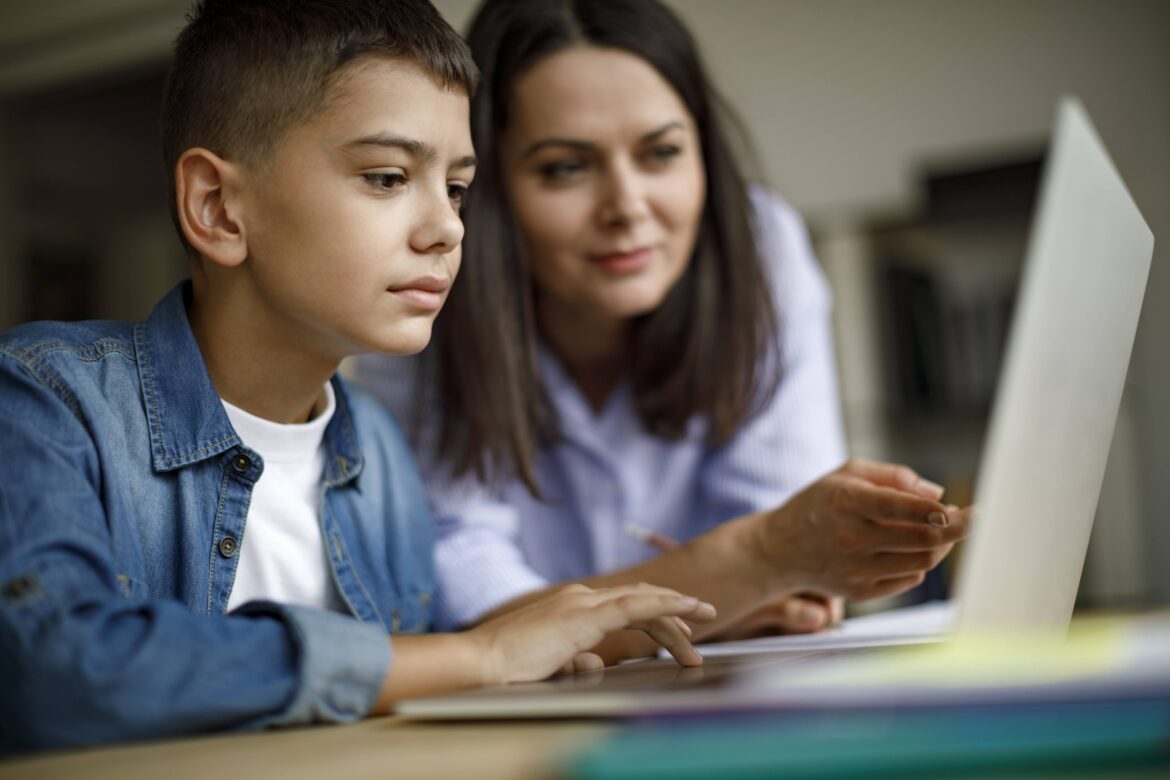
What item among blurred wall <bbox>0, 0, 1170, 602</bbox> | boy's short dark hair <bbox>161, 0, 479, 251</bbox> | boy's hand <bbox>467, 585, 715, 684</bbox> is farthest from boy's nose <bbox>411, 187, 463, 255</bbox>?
blurred wall <bbox>0, 0, 1170, 602</bbox>

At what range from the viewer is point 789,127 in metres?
3.73

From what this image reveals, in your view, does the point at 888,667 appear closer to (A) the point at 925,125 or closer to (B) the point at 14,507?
(B) the point at 14,507

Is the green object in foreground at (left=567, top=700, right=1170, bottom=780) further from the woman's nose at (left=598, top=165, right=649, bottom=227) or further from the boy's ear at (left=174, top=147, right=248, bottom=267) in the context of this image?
the woman's nose at (left=598, top=165, right=649, bottom=227)

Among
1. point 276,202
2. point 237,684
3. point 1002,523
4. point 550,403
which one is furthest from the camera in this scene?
point 550,403

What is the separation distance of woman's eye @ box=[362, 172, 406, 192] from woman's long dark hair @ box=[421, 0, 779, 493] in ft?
1.49

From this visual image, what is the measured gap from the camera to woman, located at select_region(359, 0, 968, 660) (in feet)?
4.06

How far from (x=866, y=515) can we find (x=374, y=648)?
0.42 metres

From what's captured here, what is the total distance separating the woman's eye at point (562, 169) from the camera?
1.26 meters

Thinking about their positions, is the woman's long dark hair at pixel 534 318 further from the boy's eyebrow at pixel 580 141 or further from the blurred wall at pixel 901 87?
the blurred wall at pixel 901 87

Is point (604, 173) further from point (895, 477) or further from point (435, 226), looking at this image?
point (895, 477)

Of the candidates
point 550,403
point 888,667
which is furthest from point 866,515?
point 550,403

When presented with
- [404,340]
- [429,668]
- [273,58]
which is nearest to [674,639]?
[429,668]

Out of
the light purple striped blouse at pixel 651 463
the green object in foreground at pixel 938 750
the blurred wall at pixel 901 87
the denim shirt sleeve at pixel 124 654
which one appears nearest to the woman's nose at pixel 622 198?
the light purple striped blouse at pixel 651 463

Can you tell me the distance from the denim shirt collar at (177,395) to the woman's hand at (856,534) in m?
0.47
